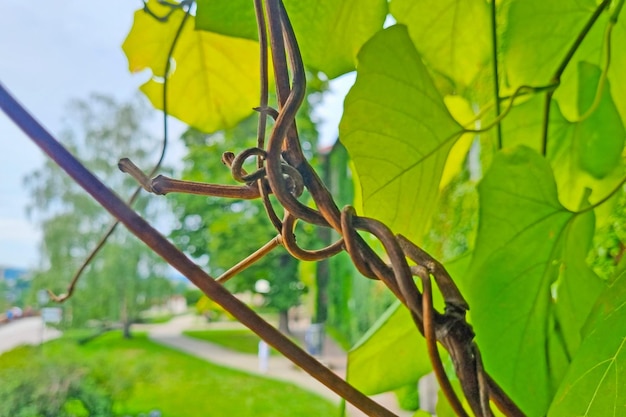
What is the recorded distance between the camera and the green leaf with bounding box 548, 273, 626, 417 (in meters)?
0.08

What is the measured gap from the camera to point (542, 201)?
0.42 ft

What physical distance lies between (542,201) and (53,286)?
9.20 feet

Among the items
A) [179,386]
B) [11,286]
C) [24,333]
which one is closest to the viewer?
[11,286]

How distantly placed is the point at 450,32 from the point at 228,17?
74 mm

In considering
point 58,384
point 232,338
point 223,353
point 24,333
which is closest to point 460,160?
point 58,384

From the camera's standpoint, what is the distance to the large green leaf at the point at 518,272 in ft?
0.41

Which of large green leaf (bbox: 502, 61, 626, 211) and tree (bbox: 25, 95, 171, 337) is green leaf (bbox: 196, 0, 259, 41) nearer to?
large green leaf (bbox: 502, 61, 626, 211)

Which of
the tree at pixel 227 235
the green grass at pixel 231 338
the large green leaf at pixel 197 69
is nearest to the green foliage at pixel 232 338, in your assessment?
the green grass at pixel 231 338

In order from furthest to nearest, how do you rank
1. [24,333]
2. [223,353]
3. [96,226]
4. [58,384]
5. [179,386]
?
1. [223,353]
2. [96,226]
3. [179,386]
4. [24,333]
5. [58,384]

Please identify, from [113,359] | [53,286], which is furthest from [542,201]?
[53,286]

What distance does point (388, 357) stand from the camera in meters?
0.14

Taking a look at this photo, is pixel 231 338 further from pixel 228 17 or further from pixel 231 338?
pixel 228 17

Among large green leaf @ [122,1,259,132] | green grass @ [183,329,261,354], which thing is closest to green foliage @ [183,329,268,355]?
green grass @ [183,329,261,354]

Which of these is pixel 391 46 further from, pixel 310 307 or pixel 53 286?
pixel 310 307
